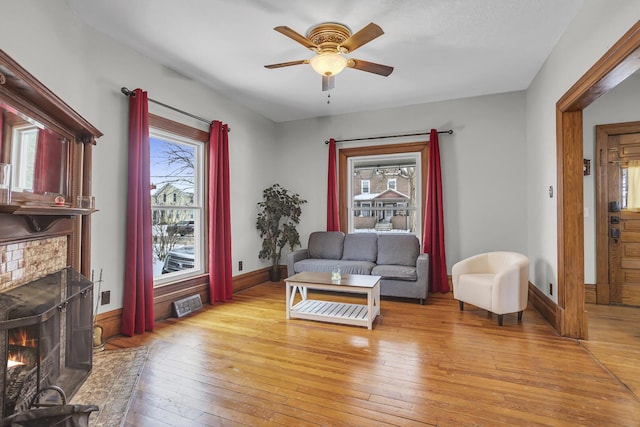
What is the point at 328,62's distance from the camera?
9.14ft

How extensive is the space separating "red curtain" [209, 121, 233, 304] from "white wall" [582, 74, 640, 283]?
453 cm

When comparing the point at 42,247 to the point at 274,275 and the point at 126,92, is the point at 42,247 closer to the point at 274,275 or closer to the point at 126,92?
the point at 126,92

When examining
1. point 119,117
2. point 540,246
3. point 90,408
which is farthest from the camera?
point 540,246

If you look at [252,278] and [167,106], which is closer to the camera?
[167,106]

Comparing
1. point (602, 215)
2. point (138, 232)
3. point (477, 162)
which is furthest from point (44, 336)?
point (602, 215)

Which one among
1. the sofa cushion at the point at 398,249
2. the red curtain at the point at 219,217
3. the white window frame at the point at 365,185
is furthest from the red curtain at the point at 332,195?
the red curtain at the point at 219,217

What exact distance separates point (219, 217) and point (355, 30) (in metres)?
2.70

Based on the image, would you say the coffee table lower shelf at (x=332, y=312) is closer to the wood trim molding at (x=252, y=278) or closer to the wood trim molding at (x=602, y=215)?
the wood trim molding at (x=252, y=278)

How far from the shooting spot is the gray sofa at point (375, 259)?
4090 millimetres

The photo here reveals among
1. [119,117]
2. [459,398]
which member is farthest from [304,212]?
[459,398]

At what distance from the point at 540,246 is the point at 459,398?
262 centimetres

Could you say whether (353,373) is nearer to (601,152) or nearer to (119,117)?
(119,117)

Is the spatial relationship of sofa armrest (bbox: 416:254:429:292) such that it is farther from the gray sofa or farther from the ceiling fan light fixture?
the ceiling fan light fixture

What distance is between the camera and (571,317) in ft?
9.68
